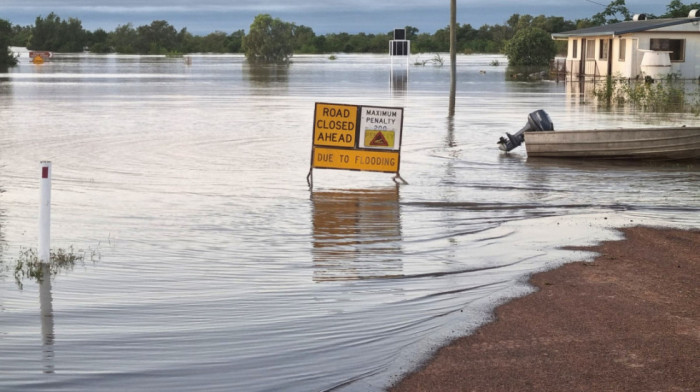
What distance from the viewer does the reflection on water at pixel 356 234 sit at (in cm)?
1089

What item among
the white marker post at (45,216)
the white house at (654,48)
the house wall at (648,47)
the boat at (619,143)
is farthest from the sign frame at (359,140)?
the house wall at (648,47)

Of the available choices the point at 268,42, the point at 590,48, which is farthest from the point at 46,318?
the point at 268,42

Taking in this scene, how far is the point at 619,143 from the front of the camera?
2189 cm

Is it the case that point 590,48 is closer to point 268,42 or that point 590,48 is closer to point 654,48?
point 654,48

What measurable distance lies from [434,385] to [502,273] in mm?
3878

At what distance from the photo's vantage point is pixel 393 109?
17.7m

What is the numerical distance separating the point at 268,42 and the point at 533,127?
410 feet

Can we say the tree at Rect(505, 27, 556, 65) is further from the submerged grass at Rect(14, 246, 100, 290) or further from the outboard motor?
the submerged grass at Rect(14, 246, 100, 290)

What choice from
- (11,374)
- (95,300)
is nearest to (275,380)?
(11,374)

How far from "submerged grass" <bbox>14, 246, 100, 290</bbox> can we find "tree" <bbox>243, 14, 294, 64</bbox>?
436 feet

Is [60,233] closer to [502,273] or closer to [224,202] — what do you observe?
[224,202]

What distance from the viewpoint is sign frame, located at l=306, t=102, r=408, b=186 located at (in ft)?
57.6

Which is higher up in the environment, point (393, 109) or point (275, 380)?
point (393, 109)

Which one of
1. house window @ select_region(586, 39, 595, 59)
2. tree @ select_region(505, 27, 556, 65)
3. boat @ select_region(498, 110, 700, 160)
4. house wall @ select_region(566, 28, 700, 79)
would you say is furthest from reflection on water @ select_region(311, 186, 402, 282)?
tree @ select_region(505, 27, 556, 65)
